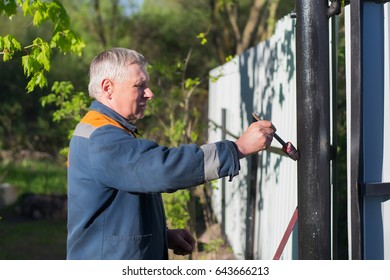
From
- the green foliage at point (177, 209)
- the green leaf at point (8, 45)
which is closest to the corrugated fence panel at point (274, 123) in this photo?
the green foliage at point (177, 209)

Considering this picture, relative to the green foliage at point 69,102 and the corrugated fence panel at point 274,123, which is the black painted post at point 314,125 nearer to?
the corrugated fence panel at point 274,123

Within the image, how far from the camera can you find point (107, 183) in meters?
2.82

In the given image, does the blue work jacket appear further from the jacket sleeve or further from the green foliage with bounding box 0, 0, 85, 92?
the green foliage with bounding box 0, 0, 85, 92

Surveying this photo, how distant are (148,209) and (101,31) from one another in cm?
2037

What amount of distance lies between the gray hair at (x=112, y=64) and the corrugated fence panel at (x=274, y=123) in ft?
6.88

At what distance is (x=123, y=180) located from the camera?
275cm

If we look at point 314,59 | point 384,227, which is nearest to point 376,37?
point 314,59

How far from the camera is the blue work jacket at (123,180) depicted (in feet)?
8.86

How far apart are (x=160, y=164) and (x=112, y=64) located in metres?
0.55

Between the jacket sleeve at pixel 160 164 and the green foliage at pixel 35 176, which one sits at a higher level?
the green foliage at pixel 35 176

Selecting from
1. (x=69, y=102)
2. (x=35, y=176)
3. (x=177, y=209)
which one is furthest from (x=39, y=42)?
(x=35, y=176)

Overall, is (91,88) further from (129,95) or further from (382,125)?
(382,125)

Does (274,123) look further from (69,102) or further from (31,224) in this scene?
(31,224)

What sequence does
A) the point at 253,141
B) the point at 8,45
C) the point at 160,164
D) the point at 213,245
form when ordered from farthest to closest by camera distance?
1. the point at 213,245
2. the point at 8,45
3. the point at 253,141
4. the point at 160,164
